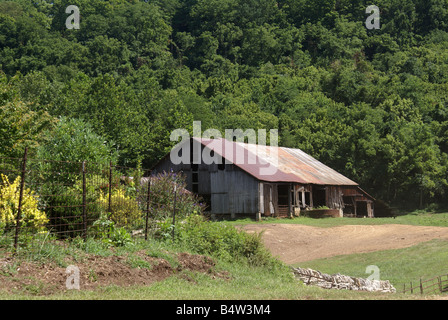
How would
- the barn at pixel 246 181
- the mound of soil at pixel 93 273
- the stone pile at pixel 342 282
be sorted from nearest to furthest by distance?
the mound of soil at pixel 93 273, the stone pile at pixel 342 282, the barn at pixel 246 181

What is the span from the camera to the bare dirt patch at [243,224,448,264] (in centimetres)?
2748

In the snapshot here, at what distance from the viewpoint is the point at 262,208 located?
1624 inches

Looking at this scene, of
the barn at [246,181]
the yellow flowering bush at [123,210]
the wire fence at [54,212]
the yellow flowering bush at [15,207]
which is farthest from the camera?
the barn at [246,181]

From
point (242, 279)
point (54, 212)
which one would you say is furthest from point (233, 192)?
point (54, 212)

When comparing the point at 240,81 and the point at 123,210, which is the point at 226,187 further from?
the point at 240,81

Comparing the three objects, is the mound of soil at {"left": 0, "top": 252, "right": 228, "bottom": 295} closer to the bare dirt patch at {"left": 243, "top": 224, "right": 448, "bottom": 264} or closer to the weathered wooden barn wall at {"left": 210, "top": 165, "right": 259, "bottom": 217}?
the bare dirt patch at {"left": 243, "top": 224, "right": 448, "bottom": 264}

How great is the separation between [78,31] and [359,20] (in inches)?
2623

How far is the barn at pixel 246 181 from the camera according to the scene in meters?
41.5

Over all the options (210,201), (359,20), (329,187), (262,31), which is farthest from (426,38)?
(210,201)

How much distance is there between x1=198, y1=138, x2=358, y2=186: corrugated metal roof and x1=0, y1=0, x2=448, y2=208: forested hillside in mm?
8500

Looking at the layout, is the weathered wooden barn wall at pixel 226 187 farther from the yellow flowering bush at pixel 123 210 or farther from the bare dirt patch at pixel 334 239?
the yellow flowering bush at pixel 123 210

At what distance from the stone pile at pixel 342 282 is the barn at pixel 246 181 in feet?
65.8

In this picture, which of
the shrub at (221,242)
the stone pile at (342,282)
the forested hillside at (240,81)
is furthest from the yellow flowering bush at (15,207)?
the forested hillside at (240,81)

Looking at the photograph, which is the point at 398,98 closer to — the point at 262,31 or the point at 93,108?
the point at 93,108
